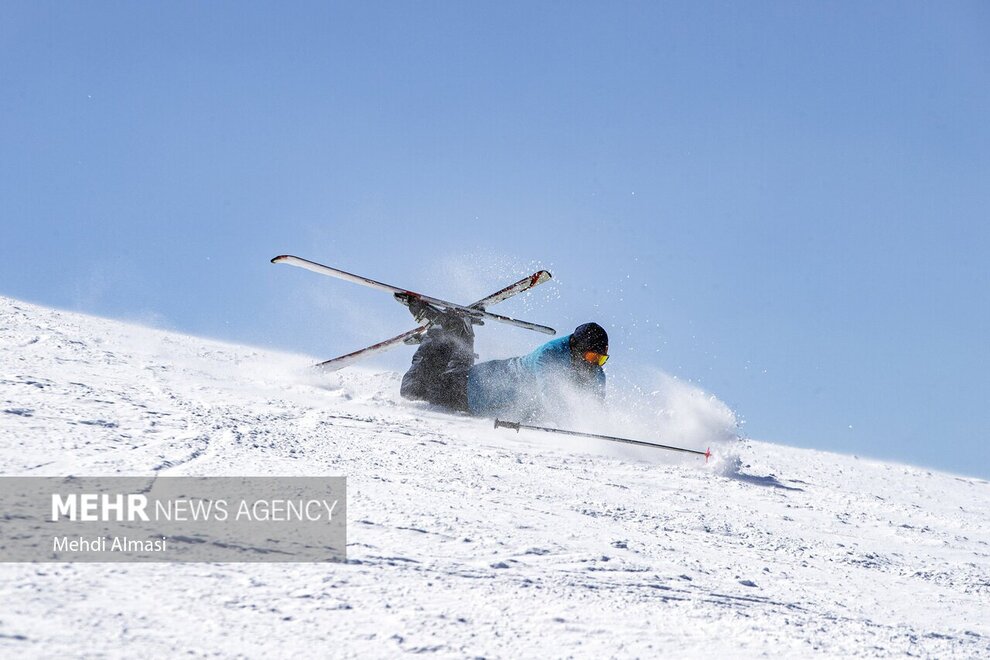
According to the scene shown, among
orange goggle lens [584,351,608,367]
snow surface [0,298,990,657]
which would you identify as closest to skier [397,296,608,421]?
orange goggle lens [584,351,608,367]

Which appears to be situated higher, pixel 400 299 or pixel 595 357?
pixel 400 299

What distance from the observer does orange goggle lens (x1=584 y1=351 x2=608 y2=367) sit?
28.9 feet

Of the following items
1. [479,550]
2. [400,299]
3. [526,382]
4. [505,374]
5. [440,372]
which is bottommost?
[479,550]

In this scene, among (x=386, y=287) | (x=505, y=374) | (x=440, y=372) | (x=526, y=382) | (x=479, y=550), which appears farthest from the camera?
(x=386, y=287)

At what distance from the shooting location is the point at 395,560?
122 inches

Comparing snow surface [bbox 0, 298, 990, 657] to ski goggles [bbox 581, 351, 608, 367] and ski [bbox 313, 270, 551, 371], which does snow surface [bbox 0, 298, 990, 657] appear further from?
ski [bbox 313, 270, 551, 371]

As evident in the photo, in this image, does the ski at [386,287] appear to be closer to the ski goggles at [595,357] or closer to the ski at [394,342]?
the ski at [394,342]

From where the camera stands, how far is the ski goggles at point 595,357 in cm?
880

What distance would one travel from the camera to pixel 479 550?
11.3 ft

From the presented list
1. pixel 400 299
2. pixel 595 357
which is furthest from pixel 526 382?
pixel 400 299

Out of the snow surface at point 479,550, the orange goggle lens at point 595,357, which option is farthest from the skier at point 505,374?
the snow surface at point 479,550

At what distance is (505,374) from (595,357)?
4.79 feet

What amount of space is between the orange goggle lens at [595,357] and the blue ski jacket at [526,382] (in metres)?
0.22

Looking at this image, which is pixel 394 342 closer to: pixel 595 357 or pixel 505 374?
pixel 505 374
